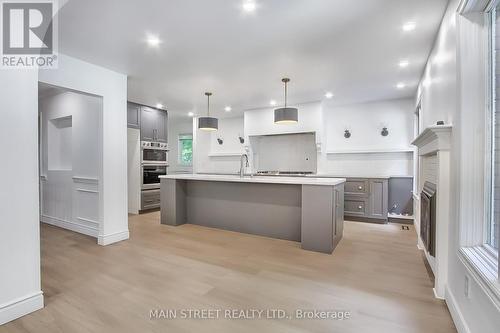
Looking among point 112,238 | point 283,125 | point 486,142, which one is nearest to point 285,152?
point 283,125

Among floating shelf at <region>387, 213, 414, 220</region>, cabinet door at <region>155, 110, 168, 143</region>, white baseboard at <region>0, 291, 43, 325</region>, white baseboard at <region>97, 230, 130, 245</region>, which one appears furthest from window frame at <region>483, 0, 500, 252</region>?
cabinet door at <region>155, 110, 168, 143</region>

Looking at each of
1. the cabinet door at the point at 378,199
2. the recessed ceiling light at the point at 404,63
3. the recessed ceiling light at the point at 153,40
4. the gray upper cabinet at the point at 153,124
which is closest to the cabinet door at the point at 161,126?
the gray upper cabinet at the point at 153,124

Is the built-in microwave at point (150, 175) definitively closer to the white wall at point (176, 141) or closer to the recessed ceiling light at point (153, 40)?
the white wall at point (176, 141)

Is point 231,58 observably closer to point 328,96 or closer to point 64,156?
point 328,96

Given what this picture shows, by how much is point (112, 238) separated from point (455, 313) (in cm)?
406

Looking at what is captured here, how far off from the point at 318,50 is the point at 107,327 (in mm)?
3507

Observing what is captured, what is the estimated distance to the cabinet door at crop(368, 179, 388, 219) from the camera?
4.97m

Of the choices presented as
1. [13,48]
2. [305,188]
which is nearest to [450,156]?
[305,188]

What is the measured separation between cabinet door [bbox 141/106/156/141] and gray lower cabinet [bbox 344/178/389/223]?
15.4ft

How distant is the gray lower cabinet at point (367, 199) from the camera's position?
4.98 metres

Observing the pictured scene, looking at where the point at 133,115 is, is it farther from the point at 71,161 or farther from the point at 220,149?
the point at 220,149

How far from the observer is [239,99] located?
556cm

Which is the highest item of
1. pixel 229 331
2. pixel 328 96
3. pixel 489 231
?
pixel 328 96

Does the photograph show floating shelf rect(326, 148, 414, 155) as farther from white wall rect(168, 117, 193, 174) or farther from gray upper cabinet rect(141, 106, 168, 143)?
white wall rect(168, 117, 193, 174)
